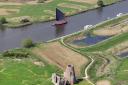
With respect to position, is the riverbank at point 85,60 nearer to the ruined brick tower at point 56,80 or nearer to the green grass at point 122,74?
→ the green grass at point 122,74

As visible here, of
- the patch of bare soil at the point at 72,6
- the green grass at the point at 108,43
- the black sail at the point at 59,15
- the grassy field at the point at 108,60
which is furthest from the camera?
the patch of bare soil at the point at 72,6

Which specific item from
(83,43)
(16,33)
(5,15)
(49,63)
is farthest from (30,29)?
(49,63)

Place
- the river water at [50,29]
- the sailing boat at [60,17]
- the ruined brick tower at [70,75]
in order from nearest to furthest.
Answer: the ruined brick tower at [70,75]
the river water at [50,29]
the sailing boat at [60,17]

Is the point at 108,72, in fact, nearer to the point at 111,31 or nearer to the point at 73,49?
the point at 73,49

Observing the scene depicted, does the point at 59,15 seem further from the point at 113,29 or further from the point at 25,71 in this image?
the point at 25,71

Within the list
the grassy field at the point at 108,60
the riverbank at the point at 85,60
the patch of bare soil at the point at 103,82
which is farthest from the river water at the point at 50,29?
the patch of bare soil at the point at 103,82

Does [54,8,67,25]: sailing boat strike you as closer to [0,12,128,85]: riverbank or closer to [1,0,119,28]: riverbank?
[1,0,119,28]: riverbank

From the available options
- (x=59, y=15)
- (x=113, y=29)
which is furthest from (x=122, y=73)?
(x=59, y=15)

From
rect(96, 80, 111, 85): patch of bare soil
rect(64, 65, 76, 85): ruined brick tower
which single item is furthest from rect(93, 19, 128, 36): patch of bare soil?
rect(64, 65, 76, 85): ruined brick tower
